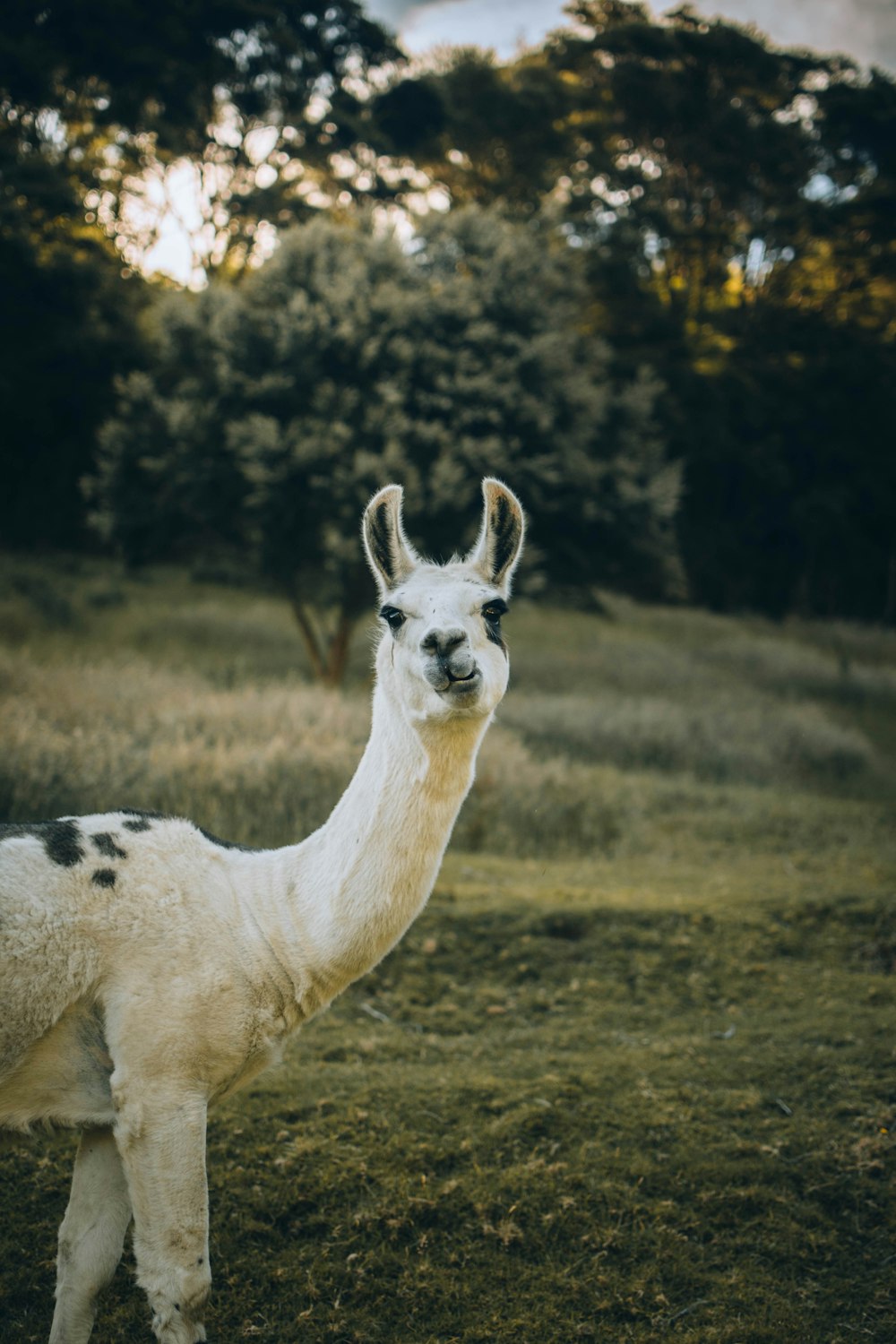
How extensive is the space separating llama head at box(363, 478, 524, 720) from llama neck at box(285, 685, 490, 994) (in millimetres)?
118

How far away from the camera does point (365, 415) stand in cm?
1343

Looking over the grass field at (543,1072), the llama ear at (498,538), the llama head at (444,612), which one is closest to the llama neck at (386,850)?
the llama head at (444,612)

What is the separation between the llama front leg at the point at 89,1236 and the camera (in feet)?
9.09

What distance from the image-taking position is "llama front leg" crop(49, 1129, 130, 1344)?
2770 mm

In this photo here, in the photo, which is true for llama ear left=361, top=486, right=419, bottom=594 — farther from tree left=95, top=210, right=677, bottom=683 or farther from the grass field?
tree left=95, top=210, right=677, bottom=683

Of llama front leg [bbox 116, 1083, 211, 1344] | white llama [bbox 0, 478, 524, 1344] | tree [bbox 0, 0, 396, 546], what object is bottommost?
llama front leg [bbox 116, 1083, 211, 1344]

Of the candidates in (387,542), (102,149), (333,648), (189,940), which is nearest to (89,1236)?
(189,940)

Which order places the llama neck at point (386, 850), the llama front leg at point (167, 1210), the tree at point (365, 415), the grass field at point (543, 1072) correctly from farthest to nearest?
the tree at point (365, 415)
the grass field at point (543, 1072)
the llama neck at point (386, 850)
the llama front leg at point (167, 1210)

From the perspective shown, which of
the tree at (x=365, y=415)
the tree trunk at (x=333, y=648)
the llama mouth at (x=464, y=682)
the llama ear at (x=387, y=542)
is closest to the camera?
the llama mouth at (x=464, y=682)

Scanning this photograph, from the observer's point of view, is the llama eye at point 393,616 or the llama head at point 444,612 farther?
the llama eye at point 393,616

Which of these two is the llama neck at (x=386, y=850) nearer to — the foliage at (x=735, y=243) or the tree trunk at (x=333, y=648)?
the tree trunk at (x=333, y=648)

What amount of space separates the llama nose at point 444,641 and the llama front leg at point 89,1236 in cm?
181

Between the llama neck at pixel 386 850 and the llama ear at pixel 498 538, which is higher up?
the llama ear at pixel 498 538

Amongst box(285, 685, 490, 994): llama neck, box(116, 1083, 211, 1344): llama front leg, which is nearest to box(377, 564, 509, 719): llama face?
box(285, 685, 490, 994): llama neck
